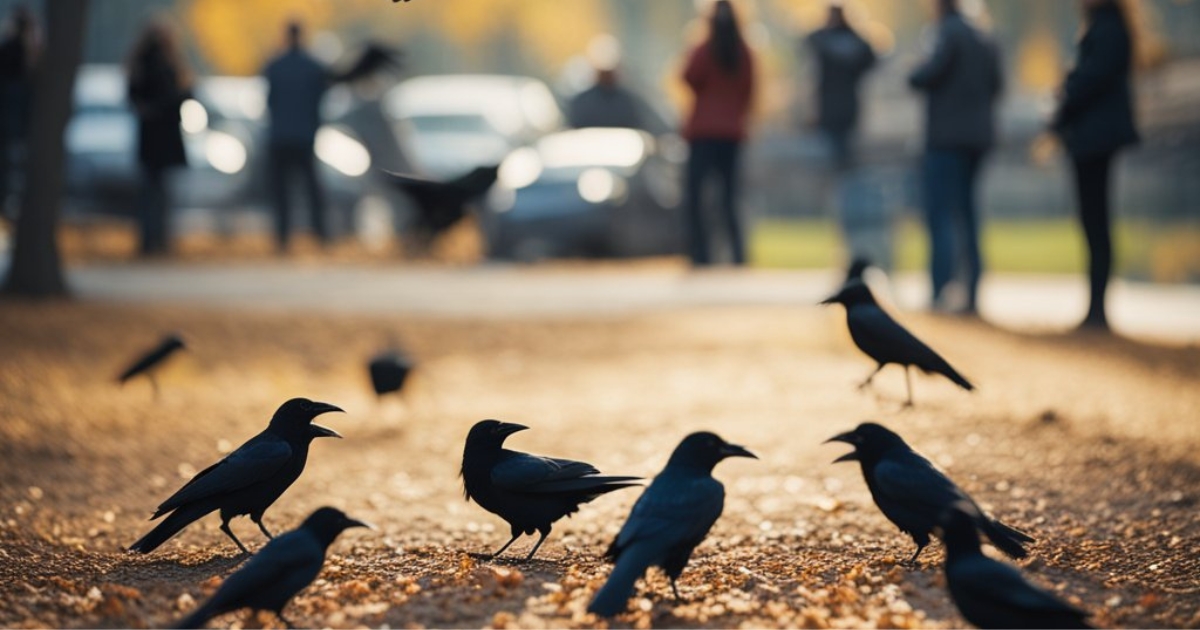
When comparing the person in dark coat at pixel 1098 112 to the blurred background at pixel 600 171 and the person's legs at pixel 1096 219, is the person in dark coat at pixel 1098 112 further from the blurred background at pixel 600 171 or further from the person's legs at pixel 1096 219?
the blurred background at pixel 600 171

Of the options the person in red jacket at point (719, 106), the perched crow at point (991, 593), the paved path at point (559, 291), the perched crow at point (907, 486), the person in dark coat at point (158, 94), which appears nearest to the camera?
the perched crow at point (991, 593)

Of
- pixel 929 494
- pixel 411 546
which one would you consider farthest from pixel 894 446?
pixel 411 546

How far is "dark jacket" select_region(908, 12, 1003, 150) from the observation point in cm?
1265

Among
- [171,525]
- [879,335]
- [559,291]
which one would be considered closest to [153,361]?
[171,525]

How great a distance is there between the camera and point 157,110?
659 inches

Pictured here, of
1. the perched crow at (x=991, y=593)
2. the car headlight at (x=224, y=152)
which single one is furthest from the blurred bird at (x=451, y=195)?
the car headlight at (x=224, y=152)

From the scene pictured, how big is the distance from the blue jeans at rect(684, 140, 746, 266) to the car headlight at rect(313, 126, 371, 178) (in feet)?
20.8

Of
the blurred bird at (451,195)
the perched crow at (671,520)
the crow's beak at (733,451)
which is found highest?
the blurred bird at (451,195)

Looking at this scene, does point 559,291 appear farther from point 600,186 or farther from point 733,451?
point 733,451

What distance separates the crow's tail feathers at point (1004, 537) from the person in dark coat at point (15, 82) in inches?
526

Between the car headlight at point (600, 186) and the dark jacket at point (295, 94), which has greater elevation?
the dark jacket at point (295, 94)

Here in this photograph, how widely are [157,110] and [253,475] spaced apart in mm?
11407

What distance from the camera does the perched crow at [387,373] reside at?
10102 mm

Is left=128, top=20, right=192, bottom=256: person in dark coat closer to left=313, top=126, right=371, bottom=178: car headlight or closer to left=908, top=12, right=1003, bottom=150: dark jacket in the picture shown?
left=313, top=126, right=371, bottom=178: car headlight
